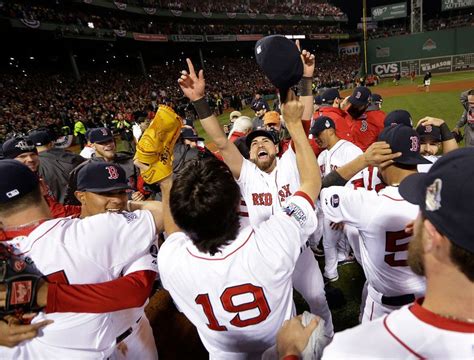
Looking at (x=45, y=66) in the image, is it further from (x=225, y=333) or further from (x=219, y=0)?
(x=225, y=333)

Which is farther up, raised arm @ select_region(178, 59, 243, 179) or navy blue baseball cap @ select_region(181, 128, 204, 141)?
raised arm @ select_region(178, 59, 243, 179)

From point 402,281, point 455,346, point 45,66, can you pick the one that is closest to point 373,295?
point 402,281

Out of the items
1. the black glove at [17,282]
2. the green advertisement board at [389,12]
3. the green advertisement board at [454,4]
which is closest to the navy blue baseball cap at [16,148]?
the black glove at [17,282]

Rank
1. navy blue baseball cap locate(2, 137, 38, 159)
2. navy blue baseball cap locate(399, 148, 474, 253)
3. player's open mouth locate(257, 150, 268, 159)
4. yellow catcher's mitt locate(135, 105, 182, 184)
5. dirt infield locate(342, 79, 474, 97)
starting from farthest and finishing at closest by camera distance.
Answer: dirt infield locate(342, 79, 474, 97), navy blue baseball cap locate(2, 137, 38, 159), player's open mouth locate(257, 150, 268, 159), yellow catcher's mitt locate(135, 105, 182, 184), navy blue baseball cap locate(399, 148, 474, 253)

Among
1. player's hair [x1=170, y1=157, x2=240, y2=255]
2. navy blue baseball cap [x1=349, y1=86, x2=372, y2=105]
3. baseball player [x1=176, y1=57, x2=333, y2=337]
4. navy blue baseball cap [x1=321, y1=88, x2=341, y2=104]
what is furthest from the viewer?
navy blue baseball cap [x1=321, y1=88, x2=341, y2=104]

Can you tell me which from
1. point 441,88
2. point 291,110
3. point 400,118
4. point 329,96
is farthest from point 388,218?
point 441,88

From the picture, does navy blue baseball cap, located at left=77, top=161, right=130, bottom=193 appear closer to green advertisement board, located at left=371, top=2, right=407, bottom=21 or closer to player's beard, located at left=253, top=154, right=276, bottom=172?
player's beard, located at left=253, top=154, right=276, bottom=172

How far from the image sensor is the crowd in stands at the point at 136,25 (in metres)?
22.4

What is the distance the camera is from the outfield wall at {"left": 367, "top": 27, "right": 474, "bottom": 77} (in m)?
36.8

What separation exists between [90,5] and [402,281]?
32.8 metres

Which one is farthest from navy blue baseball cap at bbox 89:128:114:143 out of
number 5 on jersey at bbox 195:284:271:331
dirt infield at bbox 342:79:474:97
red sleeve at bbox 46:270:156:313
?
dirt infield at bbox 342:79:474:97

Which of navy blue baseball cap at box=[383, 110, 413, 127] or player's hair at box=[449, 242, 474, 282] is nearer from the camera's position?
player's hair at box=[449, 242, 474, 282]

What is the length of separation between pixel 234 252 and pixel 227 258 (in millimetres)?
45

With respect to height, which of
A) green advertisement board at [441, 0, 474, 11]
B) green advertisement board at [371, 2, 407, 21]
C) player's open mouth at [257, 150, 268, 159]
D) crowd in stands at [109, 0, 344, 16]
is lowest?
player's open mouth at [257, 150, 268, 159]
